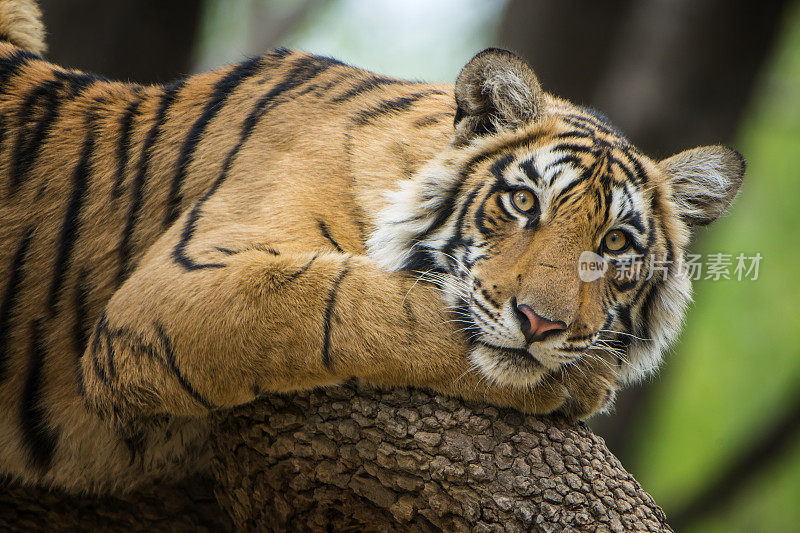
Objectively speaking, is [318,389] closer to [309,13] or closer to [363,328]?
[363,328]

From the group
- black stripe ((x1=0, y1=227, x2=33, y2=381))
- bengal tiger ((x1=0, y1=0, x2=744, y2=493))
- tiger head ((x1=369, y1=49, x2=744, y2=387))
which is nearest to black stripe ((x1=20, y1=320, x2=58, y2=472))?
bengal tiger ((x1=0, y1=0, x2=744, y2=493))

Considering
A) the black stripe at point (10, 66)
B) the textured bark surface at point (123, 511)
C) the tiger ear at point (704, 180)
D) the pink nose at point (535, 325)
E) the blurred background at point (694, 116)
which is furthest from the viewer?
the blurred background at point (694, 116)

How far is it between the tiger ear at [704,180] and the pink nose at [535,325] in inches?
35.2

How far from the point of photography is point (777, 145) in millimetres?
10023

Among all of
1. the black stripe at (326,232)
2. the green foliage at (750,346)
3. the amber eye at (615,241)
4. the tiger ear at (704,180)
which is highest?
the tiger ear at (704,180)

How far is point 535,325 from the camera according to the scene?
2.31 meters

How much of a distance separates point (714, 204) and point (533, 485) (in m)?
1.30

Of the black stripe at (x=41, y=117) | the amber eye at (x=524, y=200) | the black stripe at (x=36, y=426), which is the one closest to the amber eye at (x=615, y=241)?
the amber eye at (x=524, y=200)

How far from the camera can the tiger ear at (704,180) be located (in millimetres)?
2857

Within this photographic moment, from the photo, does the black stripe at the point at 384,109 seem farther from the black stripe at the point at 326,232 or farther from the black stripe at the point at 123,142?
the black stripe at the point at 123,142

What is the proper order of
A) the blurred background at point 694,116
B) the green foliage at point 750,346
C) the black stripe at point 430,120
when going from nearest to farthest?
the black stripe at point 430,120
the blurred background at point 694,116
the green foliage at point 750,346

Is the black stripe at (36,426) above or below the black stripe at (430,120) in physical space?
below

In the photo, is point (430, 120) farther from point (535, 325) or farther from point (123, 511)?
point (123, 511)

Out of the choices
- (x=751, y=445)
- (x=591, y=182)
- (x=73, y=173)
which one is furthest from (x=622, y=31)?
(x=73, y=173)
